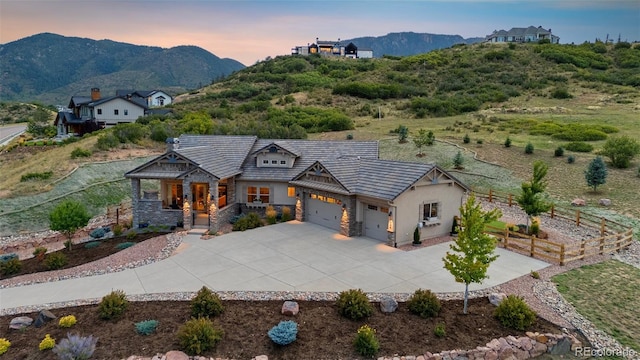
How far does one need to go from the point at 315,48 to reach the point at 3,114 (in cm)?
7697

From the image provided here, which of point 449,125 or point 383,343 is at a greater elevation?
point 449,125

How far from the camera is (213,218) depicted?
851 inches

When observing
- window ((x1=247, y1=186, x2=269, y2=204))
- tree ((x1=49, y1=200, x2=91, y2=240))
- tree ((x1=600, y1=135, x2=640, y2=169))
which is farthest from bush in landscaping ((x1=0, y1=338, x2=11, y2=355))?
tree ((x1=600, y1=135, x2=640, y2=169))

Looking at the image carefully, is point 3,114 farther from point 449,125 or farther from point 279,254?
point 279,254

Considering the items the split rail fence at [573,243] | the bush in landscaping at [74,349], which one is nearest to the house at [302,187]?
the split rail fence at [573,243]

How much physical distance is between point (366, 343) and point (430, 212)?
36.2 ft

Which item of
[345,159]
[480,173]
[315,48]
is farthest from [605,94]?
[315,48]

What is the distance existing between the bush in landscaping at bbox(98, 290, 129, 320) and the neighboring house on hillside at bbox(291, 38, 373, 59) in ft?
365

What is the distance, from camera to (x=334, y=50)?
122m

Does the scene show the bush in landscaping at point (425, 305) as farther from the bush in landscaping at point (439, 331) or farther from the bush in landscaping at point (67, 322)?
the bush in landscaping at point (67, 322)

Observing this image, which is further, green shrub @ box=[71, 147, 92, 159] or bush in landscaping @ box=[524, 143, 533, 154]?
bush in landscaping @ box=[524, 143, 533, 154]

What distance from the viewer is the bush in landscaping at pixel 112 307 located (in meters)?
12.1

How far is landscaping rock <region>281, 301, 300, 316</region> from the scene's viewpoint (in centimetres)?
1234

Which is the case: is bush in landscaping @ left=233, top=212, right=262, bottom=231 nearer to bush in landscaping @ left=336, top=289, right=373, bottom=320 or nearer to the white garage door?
the white garage door
